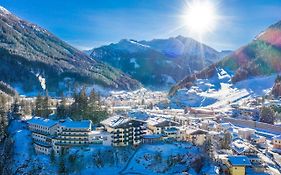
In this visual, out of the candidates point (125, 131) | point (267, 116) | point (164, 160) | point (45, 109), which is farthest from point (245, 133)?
point (45, 109)

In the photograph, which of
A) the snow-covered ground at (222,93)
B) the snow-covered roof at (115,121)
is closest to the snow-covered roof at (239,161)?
the snow-covered roof at (115,121)

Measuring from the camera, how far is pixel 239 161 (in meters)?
69.9

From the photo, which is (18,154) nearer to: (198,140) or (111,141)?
(111,141)

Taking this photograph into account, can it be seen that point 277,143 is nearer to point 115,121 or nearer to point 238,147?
point 238,147

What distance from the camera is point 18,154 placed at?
255 ft

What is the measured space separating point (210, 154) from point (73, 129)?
2593cm

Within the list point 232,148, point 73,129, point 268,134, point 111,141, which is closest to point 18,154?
point 73,129

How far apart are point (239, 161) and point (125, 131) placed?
22.0m

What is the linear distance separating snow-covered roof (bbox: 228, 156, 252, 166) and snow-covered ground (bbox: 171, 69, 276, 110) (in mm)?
83277

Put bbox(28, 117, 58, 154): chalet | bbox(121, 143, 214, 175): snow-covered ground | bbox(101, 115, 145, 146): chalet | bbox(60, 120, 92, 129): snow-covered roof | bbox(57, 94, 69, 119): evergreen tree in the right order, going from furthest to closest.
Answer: bbox(57, 94, 69, 119): evergreen tree, bbox(60, 120, 92, 129): snow-covered roof, bbox(101, 115, 145, 146): chalet, bbox(28, 117, 58, 154): chalet, bbox(121, 143, 214, 175): snow-covered ground

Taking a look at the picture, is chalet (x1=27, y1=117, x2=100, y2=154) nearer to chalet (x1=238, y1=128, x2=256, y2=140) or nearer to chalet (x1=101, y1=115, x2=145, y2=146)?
chalet (x1=101, y1=115, x2=145, y2=146)

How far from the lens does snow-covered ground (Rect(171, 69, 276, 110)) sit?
168 metres

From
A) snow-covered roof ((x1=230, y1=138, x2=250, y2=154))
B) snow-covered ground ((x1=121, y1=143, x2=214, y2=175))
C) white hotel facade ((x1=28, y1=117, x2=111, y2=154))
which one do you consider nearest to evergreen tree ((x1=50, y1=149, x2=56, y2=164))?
white hotel facade ((x1=28, y1=117, x2=111, y2=154))

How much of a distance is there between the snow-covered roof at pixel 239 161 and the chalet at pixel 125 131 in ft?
61.8
